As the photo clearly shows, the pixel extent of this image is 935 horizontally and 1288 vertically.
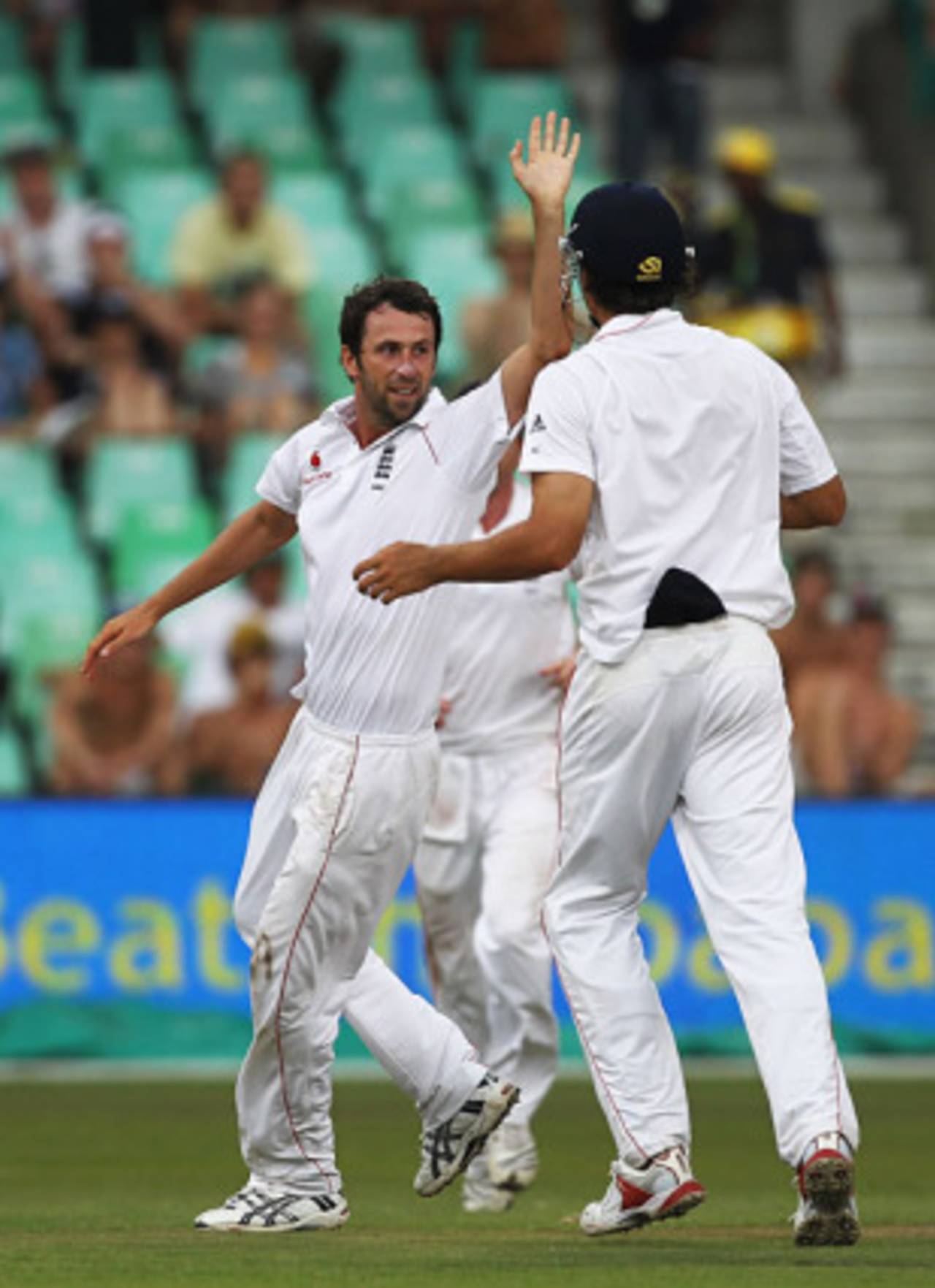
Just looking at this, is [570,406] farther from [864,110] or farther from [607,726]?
[864,110]

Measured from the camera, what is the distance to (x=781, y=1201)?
10125 mm

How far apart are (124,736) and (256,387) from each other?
2888 mm

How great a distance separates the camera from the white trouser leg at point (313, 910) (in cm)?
870

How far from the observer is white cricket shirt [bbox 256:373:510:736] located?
344 inches

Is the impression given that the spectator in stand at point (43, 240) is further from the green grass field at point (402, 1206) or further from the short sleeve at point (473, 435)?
the short sleeve at point (473, 435)

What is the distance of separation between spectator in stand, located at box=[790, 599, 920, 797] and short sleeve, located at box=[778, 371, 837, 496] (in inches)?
314

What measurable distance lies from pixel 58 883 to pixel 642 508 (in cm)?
775

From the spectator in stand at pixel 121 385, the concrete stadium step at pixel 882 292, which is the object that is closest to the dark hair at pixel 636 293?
the spectator in stand at pixel 121 385

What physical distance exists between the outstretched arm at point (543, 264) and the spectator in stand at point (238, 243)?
34.7 feet

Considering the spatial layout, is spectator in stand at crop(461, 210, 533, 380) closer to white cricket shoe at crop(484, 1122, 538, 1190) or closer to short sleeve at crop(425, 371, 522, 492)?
white cricket shoe at crop(484, 1122, 538, 1190)

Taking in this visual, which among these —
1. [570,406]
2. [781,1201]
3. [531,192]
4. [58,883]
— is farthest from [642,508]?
[58,883]

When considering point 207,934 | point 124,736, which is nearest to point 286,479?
point 207,934

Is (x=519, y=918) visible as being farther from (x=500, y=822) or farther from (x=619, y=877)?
(x=619, y=877)

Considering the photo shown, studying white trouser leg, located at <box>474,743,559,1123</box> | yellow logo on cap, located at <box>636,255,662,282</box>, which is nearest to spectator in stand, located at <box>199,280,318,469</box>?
white trouser leg, located at <box>474,743,559,1123</box>
